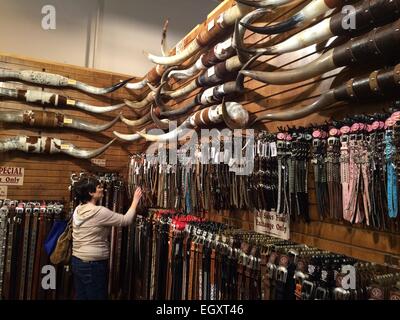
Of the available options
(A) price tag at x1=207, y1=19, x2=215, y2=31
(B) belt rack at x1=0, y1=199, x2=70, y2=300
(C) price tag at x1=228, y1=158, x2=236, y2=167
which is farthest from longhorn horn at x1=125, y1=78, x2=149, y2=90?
(C) price tag at x1=228, y1=158, x2=236, y2=167

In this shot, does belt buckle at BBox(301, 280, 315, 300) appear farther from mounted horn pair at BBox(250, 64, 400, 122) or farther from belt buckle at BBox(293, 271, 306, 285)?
mounted horn pair at BBox(250, 64, 400, 122)

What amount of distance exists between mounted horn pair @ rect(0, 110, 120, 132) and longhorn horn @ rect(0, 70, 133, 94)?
44 cm

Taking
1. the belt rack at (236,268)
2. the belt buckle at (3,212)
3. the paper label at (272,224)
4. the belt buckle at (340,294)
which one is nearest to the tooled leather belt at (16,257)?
the belt buckle at (3,212)

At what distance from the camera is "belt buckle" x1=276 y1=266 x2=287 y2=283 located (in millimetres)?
1872

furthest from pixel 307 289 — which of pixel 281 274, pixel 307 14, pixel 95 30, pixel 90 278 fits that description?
pixel 95 30

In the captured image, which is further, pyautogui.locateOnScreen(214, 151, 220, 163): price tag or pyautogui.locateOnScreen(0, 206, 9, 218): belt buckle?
pyautogui.locateOnScreen(0, 206, 9, 218): belt buckle

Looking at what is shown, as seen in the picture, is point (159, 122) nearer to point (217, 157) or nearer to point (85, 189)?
point (85, 189)

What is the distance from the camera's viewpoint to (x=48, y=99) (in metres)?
4.77

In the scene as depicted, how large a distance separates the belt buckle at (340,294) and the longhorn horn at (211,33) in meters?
2.16

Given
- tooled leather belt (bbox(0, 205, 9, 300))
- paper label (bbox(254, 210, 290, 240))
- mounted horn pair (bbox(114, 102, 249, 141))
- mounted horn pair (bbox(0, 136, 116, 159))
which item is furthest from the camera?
mounted horn pair (bbox(0, 136, 116, 159))

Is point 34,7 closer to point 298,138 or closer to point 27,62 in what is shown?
point 27,62
